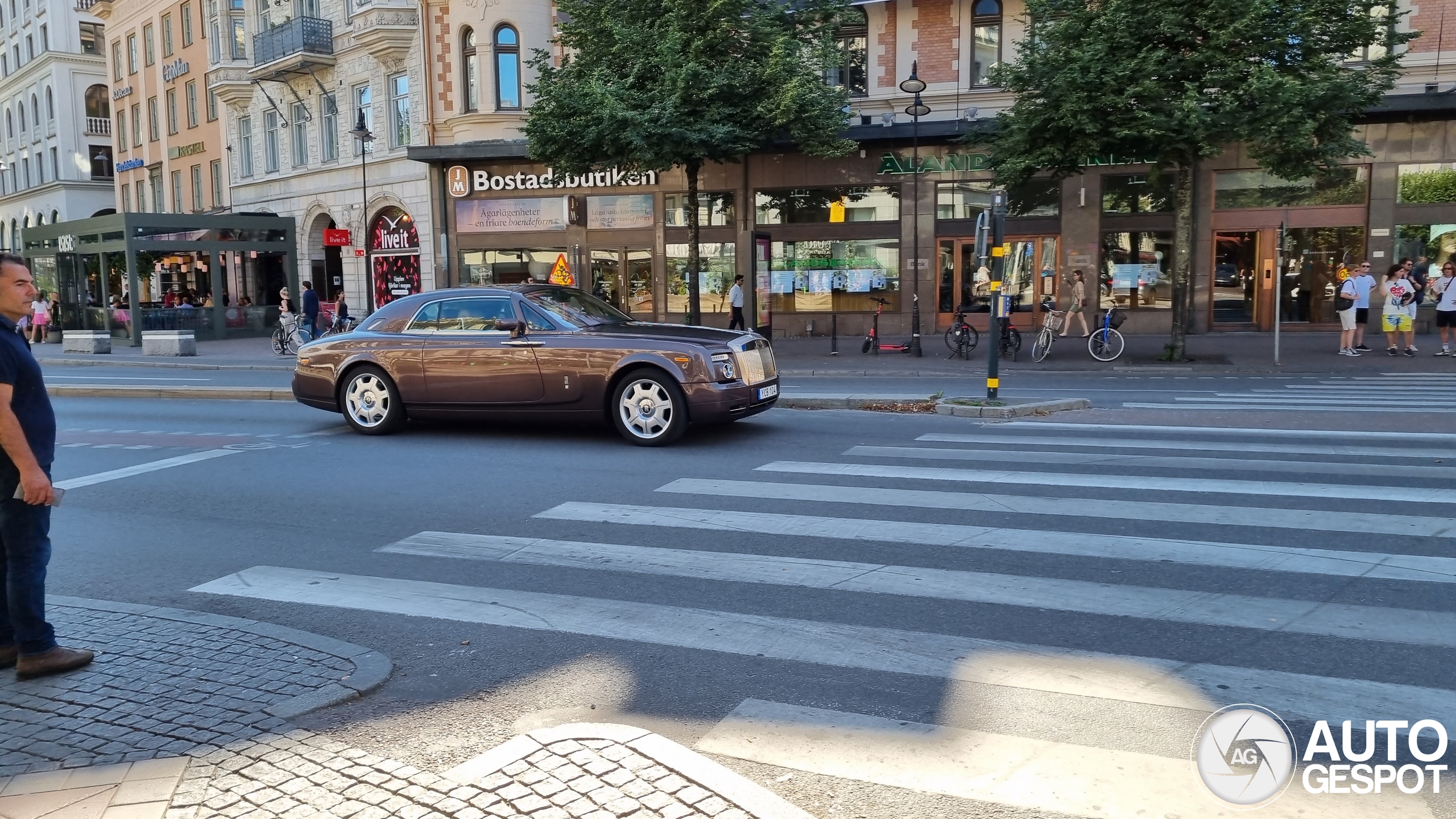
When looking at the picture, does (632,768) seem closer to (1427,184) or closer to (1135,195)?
(1135,195)

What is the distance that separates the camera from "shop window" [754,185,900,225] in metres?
26.8

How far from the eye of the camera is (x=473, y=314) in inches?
436

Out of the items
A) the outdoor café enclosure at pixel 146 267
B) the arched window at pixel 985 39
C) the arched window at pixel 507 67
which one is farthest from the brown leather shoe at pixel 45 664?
the outdoor café enclosure at pixel 146 267

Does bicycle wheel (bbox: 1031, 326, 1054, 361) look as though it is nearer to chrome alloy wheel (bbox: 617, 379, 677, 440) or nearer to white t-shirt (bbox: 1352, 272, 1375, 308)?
white t-shirt (bbox: 1352, 272, 1375, 308)

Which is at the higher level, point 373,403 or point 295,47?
point 295,47

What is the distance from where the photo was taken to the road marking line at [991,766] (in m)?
3.23

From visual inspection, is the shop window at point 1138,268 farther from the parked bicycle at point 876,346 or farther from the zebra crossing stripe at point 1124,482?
the zebra crossing stripe at point 1124,482

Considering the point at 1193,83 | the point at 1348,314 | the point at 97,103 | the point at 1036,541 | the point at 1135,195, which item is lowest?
the point at 1036,541

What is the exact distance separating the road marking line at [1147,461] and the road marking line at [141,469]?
6358mm

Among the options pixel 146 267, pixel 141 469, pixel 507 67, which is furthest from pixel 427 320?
pixel 146 267

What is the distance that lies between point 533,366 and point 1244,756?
26.7 ft

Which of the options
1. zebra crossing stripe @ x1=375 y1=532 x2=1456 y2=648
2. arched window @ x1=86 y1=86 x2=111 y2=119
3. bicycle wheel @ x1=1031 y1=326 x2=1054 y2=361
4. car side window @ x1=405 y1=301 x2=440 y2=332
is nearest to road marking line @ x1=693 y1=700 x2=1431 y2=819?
zebra crossing stripe @ x1=375 y1=532 x2=1456 y2=648

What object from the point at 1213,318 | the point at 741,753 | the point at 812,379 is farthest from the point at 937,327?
the point at 741,753

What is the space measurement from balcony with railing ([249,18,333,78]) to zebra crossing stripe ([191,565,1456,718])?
102 ft
